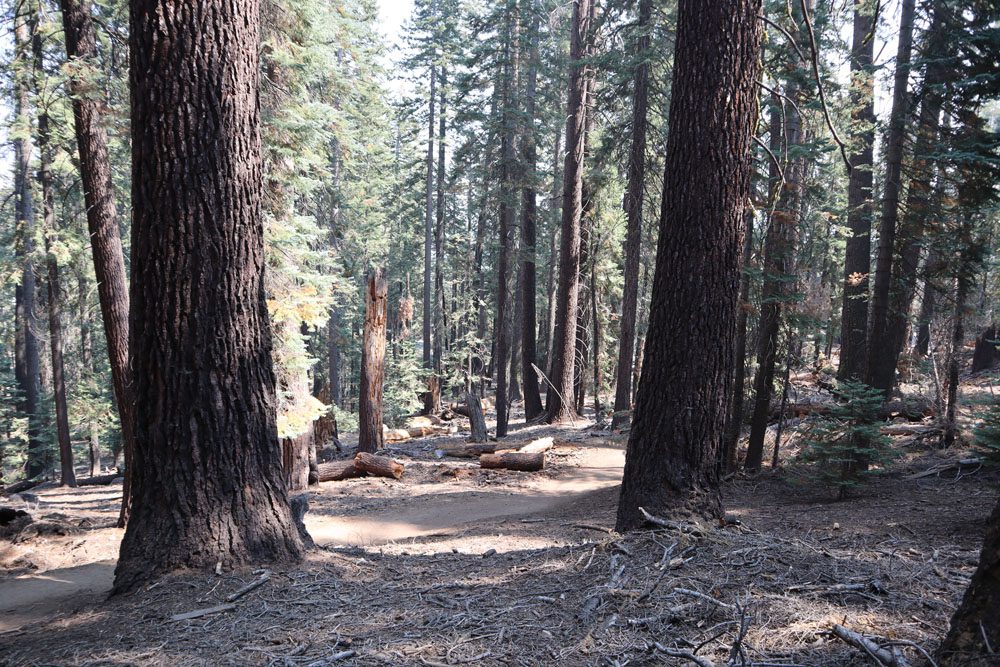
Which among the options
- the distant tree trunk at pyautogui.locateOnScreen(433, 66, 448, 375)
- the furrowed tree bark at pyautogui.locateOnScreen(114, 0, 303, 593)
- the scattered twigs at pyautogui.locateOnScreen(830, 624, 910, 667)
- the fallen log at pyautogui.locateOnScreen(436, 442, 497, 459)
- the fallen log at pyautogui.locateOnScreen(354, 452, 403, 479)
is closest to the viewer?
the scattered twigs at pyautogui.locateOnScreen(830, 624, 910, 667)

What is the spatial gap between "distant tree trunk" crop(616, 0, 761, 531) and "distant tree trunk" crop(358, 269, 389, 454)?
11.3 metres

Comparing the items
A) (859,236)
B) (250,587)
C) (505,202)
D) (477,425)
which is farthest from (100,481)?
(859,236)

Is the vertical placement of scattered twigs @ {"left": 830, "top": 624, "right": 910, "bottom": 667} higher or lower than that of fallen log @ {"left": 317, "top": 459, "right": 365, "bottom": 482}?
higher

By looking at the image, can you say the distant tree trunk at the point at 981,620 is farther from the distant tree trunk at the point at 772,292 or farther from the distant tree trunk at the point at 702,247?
the distant tree trunk at the point at 772,292

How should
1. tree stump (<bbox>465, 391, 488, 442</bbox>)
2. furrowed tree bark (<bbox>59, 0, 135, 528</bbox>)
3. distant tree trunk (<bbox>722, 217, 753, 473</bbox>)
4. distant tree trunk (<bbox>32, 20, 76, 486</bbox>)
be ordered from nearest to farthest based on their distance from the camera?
furrowed tree bark (<bbox>59, 0, 135, 528</bbox>)
distant tree trunk (<bbox>722, 217, 753, 473</bbox>)
distant tree trunk (<bbox>32, 20, 76, 486</bbox>)
tree stump (<bbox>465, 391, 488, 442</bbox>)

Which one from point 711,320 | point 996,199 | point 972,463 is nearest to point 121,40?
point 711,320

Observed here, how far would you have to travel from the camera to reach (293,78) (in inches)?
379

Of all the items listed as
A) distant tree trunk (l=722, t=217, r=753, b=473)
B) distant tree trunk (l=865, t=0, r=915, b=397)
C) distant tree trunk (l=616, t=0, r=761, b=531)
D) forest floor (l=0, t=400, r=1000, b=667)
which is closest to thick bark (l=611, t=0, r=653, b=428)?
distant tree trunk (l=722, t=217, r=753, b=473)

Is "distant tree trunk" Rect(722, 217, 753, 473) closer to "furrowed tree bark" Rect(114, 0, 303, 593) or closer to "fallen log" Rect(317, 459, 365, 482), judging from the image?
"furrowed tree bark" Rect(114, 0, 303, 593)

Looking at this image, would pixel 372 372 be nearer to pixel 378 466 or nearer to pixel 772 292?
pixel 378 466

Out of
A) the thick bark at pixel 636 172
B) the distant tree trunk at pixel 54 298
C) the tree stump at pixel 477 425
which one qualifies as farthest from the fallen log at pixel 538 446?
the distant tree trunk at pixel 54 298

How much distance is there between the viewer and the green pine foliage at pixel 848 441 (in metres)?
7.40

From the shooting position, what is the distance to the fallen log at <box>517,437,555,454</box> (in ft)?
42.5

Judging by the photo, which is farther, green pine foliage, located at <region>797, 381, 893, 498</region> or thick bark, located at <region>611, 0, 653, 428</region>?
thick bark, located at <region>611, 0, 653, 428</region>
